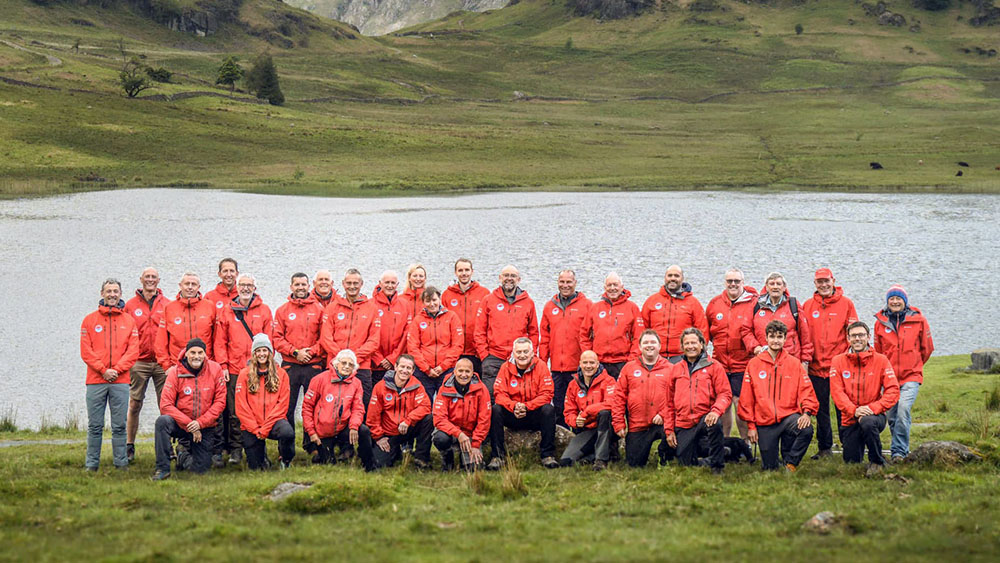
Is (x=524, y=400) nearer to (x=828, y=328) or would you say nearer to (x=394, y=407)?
(x=394, y=407)

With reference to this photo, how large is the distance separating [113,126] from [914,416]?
89.9m

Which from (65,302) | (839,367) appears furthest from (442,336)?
(65,302)

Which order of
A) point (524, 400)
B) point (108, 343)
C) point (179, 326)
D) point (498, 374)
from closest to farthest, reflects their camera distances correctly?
point (108, 343) < point (524, 400) < point (498, 374) < point (179, 326)

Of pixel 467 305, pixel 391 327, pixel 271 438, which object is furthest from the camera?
pixel 467 305

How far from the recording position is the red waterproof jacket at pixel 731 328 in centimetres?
1485

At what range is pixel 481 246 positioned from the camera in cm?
4822

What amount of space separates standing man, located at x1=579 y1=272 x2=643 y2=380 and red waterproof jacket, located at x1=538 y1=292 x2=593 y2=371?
242 millimetres

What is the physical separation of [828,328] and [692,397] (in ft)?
9.71

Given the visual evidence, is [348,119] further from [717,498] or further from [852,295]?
[717,498]

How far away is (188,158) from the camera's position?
8775cm

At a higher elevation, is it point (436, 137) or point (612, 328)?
point (436, 137)

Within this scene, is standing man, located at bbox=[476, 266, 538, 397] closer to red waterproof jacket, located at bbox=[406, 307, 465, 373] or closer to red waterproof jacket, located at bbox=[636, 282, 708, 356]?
red waterproof jacket, located at bbox=[406, 307, 465, 373]

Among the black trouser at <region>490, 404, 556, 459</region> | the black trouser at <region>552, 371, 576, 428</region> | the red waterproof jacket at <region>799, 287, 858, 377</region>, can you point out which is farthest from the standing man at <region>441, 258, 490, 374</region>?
the red waterproof jacket at <region>799, 287, 858, 377</region>

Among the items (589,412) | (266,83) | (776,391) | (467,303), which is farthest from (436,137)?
(776,391)
